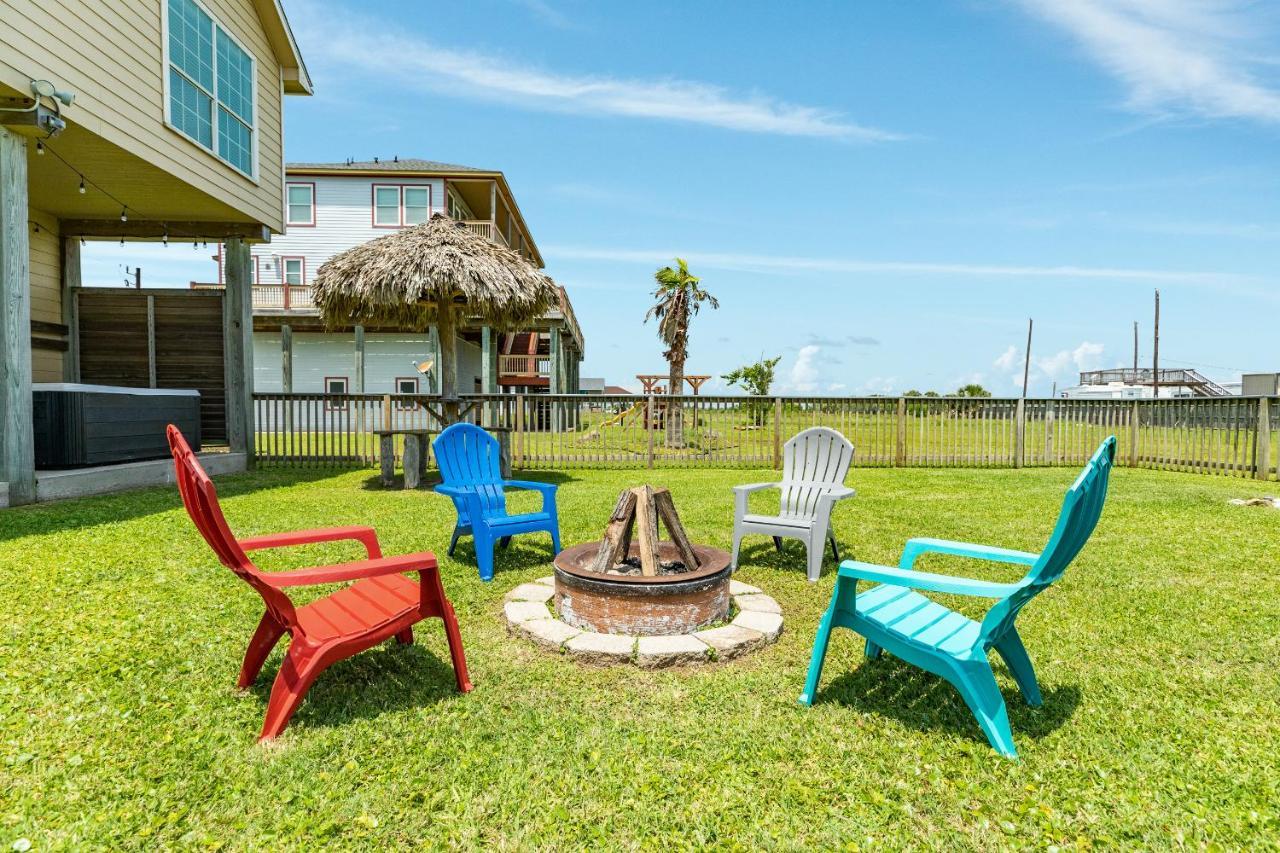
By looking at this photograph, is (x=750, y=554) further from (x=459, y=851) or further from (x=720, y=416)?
(x=720, y=416)

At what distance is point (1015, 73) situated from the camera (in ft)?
32.2

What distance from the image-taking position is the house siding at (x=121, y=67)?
6383mm

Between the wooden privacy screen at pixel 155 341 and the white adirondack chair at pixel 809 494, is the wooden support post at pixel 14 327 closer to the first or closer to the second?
the wooden privacy screen at pixel 155 341

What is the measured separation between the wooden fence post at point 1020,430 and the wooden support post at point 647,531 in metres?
11.3

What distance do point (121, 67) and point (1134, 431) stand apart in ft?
54.5

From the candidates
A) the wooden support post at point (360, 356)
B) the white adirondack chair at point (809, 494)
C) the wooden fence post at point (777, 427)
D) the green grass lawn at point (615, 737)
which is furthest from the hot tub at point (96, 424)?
the wooden support post at point (360, 356)

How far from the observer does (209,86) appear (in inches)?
371

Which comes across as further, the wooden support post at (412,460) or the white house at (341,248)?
the white house at (341,248)

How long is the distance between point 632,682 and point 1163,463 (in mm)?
13219

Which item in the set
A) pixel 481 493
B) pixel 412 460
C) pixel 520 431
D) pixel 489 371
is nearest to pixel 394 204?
pixel 489 371

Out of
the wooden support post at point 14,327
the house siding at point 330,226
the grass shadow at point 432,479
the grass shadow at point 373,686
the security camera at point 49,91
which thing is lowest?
the grass shadow at point 373,686

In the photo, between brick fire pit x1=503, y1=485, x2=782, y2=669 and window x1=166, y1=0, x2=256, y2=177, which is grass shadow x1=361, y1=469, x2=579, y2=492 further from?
brick fire pit x1=503, y1=485, x2=782, y2=669

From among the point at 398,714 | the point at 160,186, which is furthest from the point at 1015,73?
the point at 160,186

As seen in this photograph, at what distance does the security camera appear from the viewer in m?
6.39
